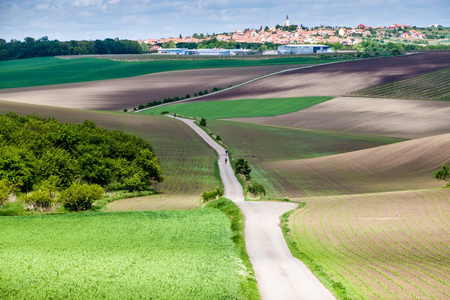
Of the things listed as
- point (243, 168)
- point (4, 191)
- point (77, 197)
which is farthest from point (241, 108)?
point (4, 191)

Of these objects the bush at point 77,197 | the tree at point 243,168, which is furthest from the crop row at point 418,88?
the bush at point 77,197

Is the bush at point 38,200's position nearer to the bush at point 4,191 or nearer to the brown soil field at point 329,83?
the bush at point 4,191

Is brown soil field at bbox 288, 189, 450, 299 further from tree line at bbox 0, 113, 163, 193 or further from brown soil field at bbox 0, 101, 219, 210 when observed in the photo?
tree line at bbox 0, 113, 163, 193

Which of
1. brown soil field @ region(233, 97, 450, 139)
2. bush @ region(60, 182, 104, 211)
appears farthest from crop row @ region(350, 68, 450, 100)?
bush @ region(60, 182, 104, 211)

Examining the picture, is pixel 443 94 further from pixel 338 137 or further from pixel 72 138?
pixel 72 138

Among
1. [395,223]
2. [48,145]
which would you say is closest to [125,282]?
[395,223]

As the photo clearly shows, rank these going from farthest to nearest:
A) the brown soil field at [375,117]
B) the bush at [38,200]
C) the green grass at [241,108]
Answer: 1. the green grass at [241,108]
2. the brown soil field at [375,117]
3. the bush at [38,200]

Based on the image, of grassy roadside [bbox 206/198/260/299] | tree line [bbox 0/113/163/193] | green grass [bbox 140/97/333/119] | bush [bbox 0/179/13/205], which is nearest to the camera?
grassy roadside [bbox 206/198/260/299]
